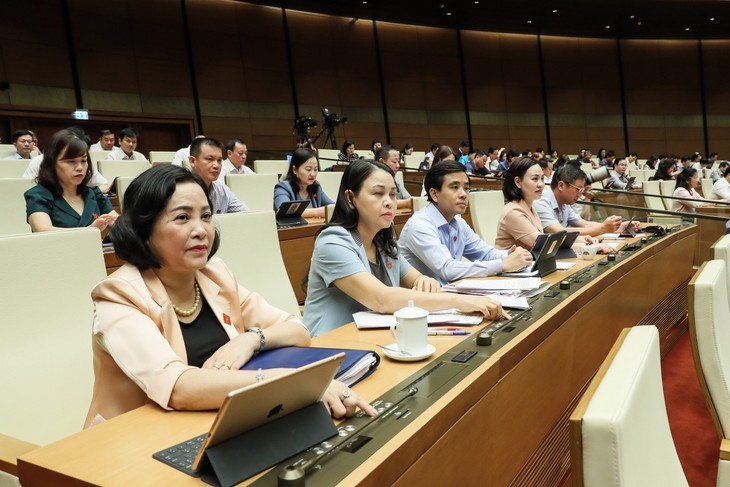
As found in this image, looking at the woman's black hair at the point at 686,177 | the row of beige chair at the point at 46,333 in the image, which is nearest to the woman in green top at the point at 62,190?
the row of beige chair at the point at 46,333

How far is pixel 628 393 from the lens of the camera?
0.58m

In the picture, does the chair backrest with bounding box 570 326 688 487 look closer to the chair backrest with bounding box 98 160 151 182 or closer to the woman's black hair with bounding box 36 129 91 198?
the woman's black hair with bounding box 36 129 91 198

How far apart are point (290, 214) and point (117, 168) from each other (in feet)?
6.72

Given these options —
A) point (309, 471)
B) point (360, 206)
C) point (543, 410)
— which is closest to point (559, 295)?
point (543, 410)

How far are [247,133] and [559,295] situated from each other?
8703mm

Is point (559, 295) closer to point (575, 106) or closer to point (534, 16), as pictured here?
point (534, 16)

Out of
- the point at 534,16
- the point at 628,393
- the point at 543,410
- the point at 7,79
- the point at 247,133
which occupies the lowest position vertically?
the point at 543,410

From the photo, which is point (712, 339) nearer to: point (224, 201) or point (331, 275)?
point (331, 275)

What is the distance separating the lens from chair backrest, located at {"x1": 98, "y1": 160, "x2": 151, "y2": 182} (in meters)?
4.66

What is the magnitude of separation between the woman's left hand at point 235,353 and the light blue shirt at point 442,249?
3.72ft

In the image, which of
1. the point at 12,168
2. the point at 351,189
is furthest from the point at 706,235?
the point at 12,168

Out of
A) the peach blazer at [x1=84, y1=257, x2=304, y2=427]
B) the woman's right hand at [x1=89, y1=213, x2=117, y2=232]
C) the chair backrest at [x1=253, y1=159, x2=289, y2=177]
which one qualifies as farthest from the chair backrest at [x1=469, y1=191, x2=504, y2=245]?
the chair backrest at [x1=253, y1=159, x2=289, y2=177]

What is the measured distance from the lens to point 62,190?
2607 millimetres

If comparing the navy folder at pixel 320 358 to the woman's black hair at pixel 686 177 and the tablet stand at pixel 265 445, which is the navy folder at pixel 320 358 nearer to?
the tablet stand at pixel 265 445
